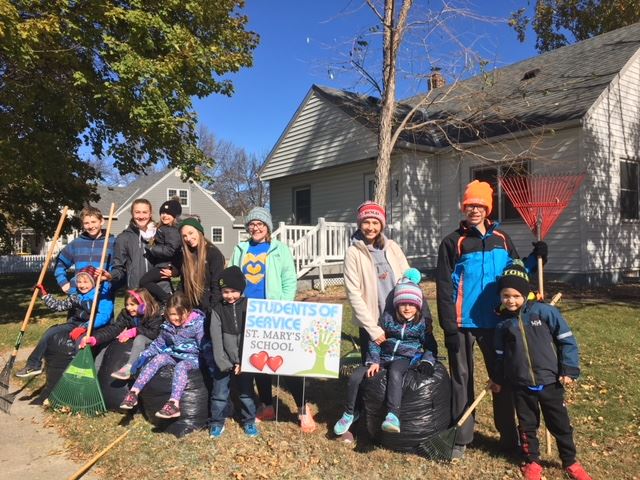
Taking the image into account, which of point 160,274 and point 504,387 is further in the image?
point 160,274

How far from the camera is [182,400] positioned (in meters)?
4.23

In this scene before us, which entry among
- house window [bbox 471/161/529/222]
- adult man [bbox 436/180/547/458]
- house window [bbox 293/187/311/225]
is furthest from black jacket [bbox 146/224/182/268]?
house window [bbox 293/187/311/225]

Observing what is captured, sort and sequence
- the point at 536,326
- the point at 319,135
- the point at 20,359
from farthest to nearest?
the point at 319,135 < the point at 20,359 < the point at 536,326

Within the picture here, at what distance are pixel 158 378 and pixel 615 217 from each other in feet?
37.4

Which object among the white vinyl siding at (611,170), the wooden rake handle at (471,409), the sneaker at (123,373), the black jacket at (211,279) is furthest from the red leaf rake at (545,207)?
the white vinyl siding at (611,170)

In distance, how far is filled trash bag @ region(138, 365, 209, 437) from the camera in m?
4.22

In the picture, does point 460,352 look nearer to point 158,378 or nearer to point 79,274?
point 158,378

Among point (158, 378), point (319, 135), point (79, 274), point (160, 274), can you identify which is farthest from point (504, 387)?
point (319, 135)

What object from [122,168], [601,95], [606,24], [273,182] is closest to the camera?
[601,95]

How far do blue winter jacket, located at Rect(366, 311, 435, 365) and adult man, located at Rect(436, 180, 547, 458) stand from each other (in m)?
0.30

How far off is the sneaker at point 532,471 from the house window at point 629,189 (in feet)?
34.9

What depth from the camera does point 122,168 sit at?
12.2 m

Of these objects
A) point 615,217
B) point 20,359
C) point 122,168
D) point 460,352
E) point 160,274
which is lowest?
point 20,359

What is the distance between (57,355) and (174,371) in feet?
5.08
